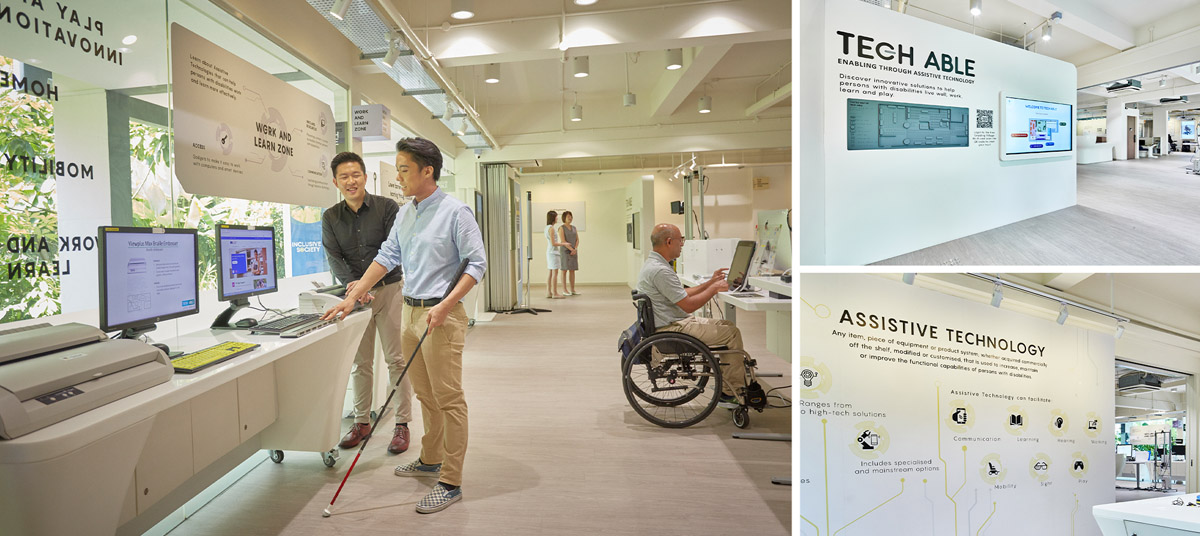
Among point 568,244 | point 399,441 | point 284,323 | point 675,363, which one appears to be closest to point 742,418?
point 675,363

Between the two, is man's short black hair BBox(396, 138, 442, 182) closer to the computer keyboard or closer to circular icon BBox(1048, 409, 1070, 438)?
the computer keyboard

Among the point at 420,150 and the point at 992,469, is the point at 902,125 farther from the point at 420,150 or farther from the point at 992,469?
the point at 420,150

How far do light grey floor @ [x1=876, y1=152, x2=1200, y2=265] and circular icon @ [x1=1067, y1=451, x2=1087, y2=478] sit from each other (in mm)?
325

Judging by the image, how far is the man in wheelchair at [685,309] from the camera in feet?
11.0

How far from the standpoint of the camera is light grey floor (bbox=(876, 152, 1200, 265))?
0.63 meters

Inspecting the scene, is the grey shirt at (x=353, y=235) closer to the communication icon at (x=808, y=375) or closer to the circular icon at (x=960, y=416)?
the communication icon at (x=808, y=375)

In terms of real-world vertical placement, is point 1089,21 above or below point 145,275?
above

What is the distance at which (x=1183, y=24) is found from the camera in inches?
23.8

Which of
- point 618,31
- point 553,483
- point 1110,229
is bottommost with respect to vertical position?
point 553,483

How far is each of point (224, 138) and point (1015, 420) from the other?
3443mm

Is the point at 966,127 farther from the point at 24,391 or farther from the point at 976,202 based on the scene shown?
the point at 24,391

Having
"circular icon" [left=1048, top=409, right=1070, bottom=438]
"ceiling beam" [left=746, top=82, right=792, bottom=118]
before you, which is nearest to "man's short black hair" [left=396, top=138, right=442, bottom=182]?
"circular icon" [left=1048, top=409, right=1070, bottom=438]

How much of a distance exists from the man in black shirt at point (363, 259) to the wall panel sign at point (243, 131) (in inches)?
16.3

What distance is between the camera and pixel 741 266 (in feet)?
12.4
